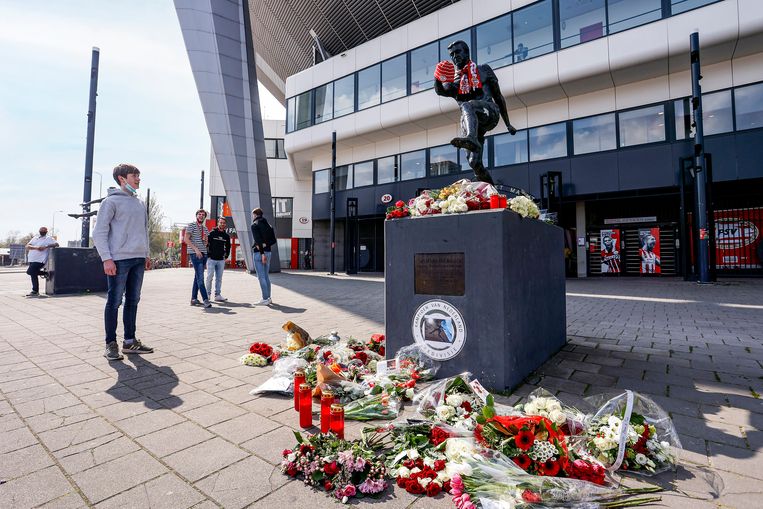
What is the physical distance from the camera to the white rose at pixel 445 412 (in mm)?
2533

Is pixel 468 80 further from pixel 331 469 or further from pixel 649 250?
pixel 649 250

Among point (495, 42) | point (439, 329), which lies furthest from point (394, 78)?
point (439, 329)

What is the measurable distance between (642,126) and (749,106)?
3105 millimetres

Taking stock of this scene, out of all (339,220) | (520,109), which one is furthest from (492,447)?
(339,220)

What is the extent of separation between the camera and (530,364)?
3.70m

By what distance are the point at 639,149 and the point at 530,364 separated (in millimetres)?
15268

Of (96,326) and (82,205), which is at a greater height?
(82,205)

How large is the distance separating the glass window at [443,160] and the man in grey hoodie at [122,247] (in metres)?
16.9

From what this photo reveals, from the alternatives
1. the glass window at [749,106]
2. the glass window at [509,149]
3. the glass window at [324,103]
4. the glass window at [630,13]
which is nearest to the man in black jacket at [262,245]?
the glass window at [509,149]

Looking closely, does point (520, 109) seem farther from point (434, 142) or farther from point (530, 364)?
point (530, 364)

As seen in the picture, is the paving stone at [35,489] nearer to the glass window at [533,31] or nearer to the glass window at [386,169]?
the glass window at [533,31]

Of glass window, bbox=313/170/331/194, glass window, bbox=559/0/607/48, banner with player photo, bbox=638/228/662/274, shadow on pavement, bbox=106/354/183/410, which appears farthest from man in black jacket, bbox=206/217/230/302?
banner with player photo, bbox=638/228/662/274

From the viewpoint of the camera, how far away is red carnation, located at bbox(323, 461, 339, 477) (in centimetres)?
196

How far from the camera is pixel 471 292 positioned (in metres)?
3.31
